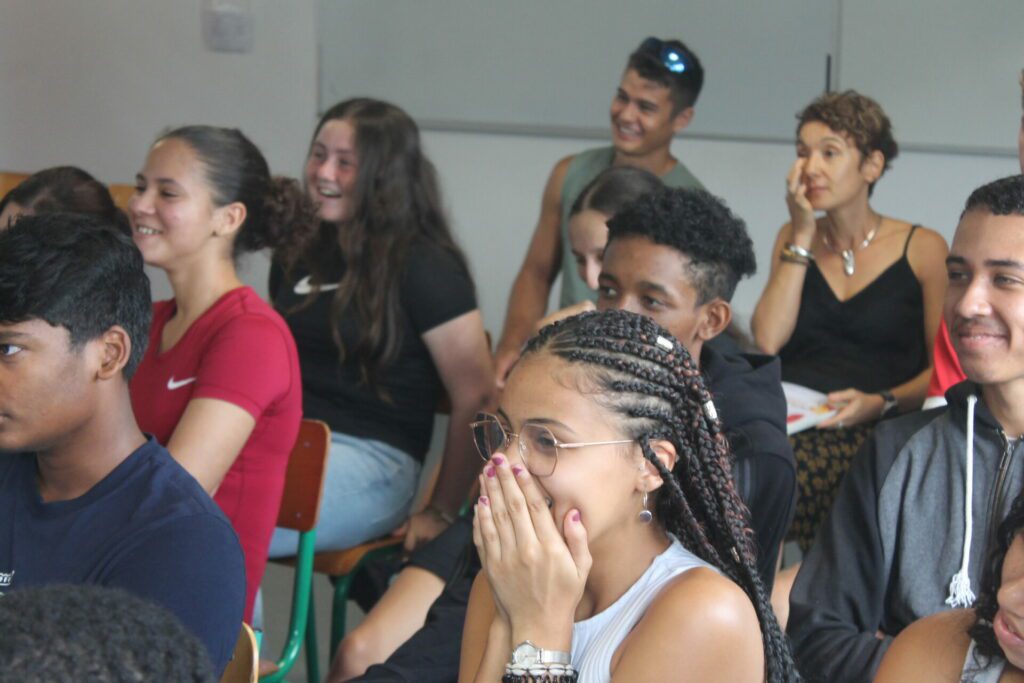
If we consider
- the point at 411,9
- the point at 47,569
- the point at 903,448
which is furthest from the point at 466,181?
the point at 47,569

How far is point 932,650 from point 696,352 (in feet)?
3.06

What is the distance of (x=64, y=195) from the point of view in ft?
8.32

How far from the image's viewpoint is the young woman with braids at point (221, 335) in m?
2.15

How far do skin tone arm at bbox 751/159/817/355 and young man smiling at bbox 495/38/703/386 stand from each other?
35 centimetres

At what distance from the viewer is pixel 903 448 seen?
1874 millimetres

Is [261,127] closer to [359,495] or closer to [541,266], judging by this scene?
[541,266]

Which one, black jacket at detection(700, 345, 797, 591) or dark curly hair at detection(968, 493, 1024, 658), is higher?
dark curly hair at detection(968, 493, 1024, 658)

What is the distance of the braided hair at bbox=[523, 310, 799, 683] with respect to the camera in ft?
4.77

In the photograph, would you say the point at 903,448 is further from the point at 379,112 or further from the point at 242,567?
the point at 379,112

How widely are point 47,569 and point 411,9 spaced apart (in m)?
2.74

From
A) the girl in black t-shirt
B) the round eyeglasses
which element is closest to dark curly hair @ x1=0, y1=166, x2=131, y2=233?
the girl in black t-shirt

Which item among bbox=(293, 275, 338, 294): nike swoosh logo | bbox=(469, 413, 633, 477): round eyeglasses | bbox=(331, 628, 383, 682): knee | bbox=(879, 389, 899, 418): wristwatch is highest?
bbox=(469, 413, 633, 477): round eyeglasses

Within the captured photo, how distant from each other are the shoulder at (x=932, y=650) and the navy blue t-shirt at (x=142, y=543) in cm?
76

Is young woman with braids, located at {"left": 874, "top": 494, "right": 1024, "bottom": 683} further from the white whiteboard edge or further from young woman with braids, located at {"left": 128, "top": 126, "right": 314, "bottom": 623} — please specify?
the white whiteboard edge
